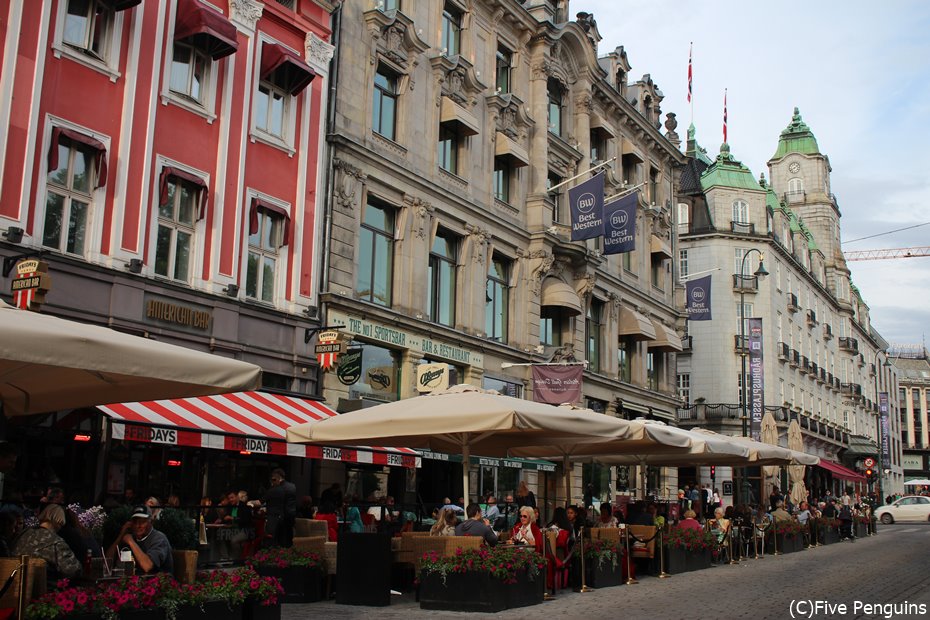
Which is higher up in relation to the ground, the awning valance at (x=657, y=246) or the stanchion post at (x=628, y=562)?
the awning valance at (x=657, y=246)

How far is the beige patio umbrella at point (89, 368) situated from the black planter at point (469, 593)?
14.0ft

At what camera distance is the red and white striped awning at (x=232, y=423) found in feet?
50.2

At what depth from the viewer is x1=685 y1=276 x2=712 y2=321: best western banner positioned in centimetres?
3969

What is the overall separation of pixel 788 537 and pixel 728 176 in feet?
128

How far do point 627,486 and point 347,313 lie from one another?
18514 mm

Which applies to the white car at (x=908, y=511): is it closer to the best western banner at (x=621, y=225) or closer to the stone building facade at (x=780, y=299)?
the stone building facade at (x=780, y=299)

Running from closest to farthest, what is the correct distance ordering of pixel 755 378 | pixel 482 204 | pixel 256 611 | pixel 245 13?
pixel 256 611 < pixel 245 13 < pixel 482 204 < pixel 755 378

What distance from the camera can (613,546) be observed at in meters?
15.2

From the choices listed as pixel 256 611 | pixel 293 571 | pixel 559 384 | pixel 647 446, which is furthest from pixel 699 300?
pixel 256 611

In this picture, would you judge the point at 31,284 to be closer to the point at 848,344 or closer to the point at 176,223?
the point at 176,223

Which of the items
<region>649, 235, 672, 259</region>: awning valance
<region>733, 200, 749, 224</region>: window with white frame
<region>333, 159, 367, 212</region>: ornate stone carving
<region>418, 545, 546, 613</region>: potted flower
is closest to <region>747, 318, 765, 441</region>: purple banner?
<region>649, 235, 672, 259</region>: awning valance

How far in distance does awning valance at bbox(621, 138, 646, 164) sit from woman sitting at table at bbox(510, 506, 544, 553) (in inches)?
1073

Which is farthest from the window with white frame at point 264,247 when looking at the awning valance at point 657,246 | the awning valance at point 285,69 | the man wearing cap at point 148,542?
the awning valance at point 657,246

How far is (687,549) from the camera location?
1819 cm
